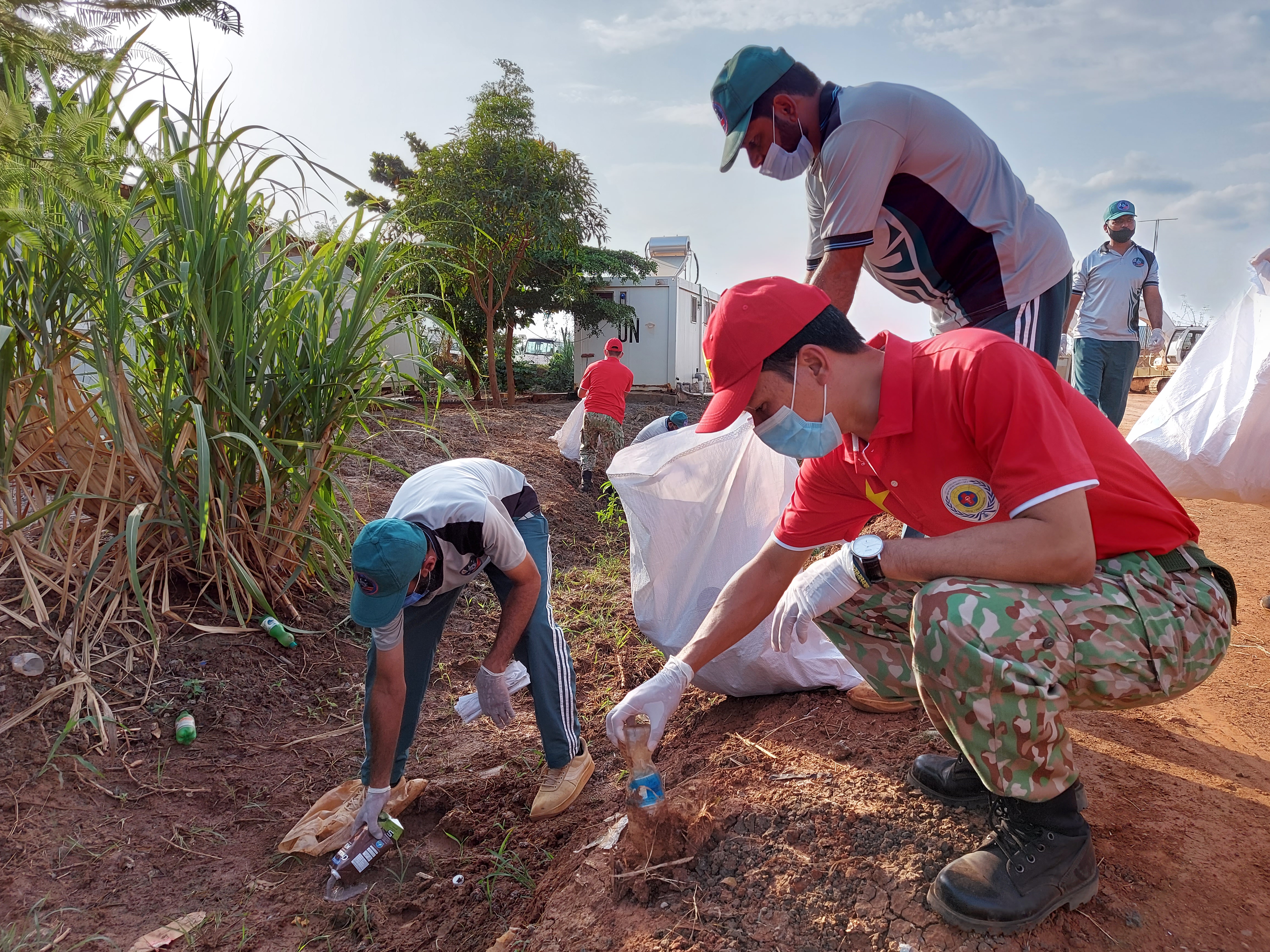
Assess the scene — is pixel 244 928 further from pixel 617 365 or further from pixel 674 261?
pixel 674 261

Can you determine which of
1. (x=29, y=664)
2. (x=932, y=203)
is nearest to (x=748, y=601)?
(x=932, y=203)

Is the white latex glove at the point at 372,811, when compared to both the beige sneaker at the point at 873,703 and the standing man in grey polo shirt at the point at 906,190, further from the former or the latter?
the standing man in grey polo shirt at the point at 906,190

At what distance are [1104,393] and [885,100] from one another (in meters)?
3.02

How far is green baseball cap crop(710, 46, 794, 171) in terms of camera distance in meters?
1.89

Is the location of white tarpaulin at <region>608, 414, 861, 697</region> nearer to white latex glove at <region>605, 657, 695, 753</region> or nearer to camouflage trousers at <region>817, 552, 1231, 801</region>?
white latex glove at <region>605, 657, 695, 753</region>

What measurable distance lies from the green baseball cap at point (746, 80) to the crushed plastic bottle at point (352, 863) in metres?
2.02

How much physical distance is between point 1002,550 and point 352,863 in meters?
1.71

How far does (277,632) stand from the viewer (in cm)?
276

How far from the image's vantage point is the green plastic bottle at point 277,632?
276 centimetres

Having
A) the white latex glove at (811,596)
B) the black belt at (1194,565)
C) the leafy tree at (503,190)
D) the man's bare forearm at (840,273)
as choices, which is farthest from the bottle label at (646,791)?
the leafy tree at (503,190)

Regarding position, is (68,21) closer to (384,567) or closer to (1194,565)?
(384,567)

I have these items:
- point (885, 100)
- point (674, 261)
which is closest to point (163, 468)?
point (885, 100)

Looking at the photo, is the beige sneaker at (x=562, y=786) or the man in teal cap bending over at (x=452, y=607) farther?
the beige sneaker at (x=562, y=786)

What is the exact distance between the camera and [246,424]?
8.45 ft
